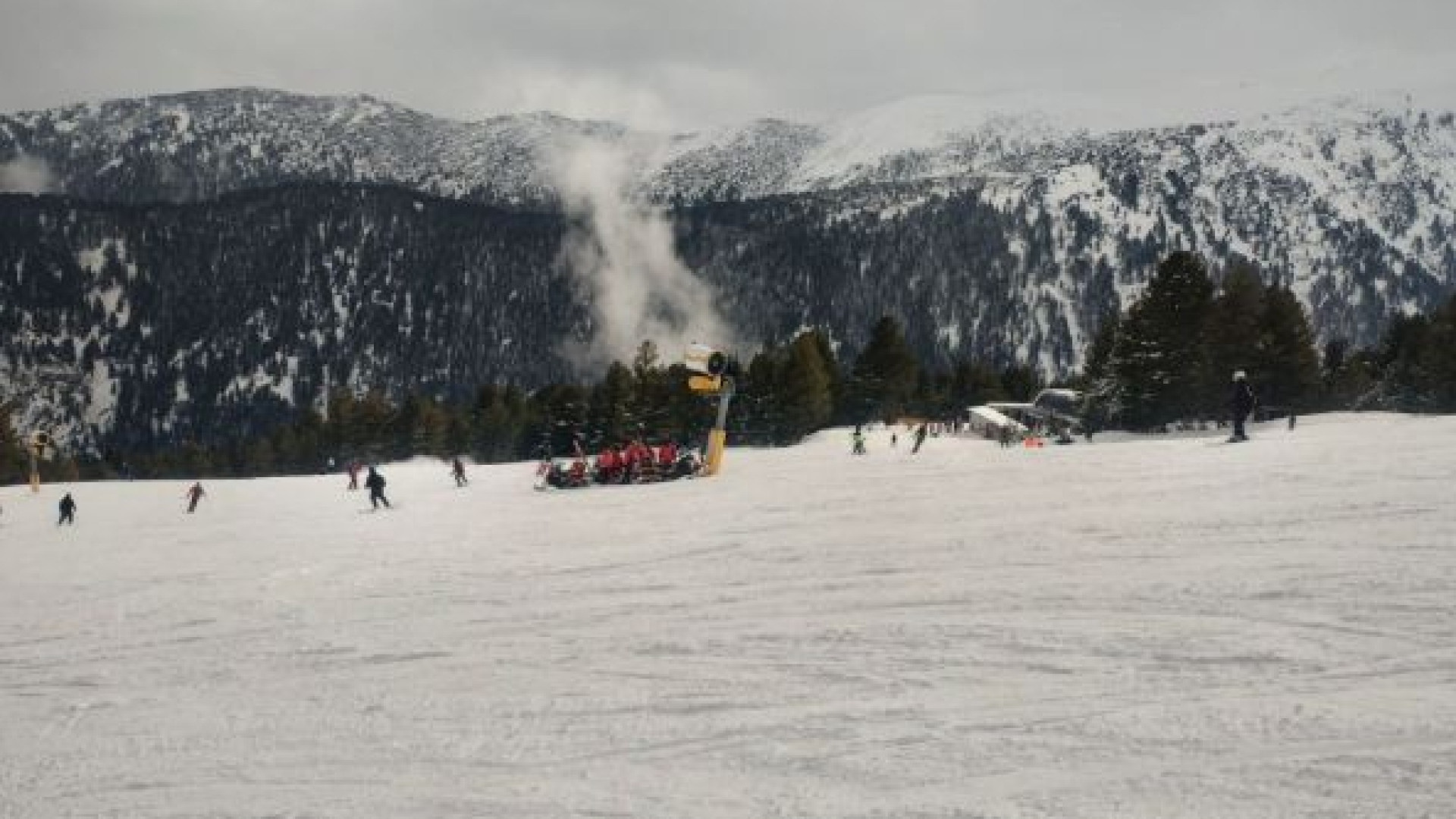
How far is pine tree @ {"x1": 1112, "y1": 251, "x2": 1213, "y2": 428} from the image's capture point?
5112 centimetres

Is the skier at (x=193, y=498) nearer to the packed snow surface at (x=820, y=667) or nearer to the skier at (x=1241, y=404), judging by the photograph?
the packed snow surface at (x=820, y=667)

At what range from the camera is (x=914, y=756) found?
646 cm

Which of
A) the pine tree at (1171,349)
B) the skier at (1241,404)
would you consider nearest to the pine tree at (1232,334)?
the pine tree at (1171,349)

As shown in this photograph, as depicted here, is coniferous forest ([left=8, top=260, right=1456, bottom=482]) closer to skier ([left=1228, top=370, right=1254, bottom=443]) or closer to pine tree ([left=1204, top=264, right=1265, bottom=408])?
pine tree ([left=1204, top=264, right=1265, bottom=408])

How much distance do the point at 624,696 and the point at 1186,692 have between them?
4.14m

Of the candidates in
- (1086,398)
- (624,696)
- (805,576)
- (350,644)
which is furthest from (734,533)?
(1086,398)

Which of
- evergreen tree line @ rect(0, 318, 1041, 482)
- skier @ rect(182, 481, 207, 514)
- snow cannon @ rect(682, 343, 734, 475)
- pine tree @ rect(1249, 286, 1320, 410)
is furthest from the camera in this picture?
evergreen tree line @ rect(0, 318, 1041, 482)

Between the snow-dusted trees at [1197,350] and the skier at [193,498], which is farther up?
the snow-dusted trees at [1197,350]

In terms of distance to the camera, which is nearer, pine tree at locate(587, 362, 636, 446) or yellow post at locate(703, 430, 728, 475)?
yellow post at locate(703, 430, 728, 475)

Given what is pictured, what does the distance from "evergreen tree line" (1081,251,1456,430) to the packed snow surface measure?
36317 millimetres

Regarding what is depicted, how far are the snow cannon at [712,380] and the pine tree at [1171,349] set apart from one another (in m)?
30.6

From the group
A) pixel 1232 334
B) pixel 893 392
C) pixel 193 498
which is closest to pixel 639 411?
pixel 893 392

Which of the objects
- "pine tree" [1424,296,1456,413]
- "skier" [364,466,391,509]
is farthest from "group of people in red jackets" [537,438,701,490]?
"pine tree" [1424,296,1456,413]

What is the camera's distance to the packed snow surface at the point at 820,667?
616cm
